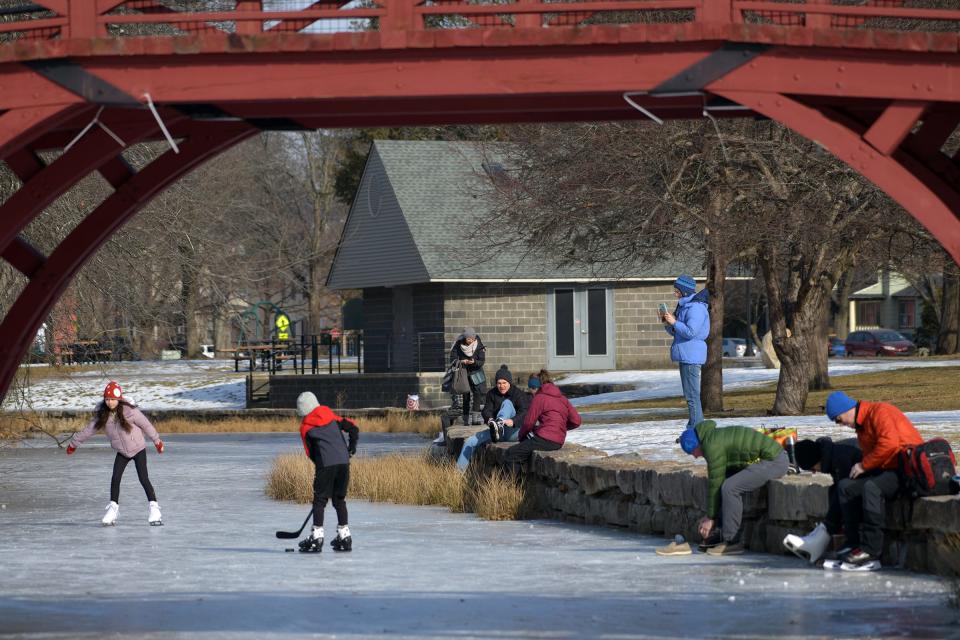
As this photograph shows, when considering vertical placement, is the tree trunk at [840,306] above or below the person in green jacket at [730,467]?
above

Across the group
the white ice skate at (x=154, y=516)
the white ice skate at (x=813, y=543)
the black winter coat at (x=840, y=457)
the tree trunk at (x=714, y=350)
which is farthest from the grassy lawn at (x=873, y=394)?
the white ice skate at (x=813, y=543)

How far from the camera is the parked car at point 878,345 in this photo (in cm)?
6222

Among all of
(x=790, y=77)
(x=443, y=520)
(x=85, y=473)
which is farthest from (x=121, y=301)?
(x=790, y=77)

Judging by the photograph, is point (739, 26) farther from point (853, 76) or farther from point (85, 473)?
point (85, 473)

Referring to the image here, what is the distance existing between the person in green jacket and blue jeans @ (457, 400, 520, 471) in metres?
5.92

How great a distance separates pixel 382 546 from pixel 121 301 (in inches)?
428

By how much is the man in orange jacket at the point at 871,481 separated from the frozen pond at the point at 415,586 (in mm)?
221

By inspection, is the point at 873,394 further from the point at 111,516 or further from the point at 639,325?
the point at 111,516

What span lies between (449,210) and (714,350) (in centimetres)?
1617

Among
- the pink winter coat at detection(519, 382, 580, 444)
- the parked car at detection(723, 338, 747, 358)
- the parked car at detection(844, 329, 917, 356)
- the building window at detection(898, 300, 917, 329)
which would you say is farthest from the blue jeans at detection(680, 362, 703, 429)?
the building window at detection(898, 300, 917, 329)

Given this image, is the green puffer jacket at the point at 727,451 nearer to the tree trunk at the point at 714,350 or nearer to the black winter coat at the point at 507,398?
the black winter coat at the point at 507,398

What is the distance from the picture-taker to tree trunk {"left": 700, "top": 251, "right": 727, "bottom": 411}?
29078 mm

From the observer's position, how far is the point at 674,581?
11.5 meters

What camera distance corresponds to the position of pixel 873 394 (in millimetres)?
29328
